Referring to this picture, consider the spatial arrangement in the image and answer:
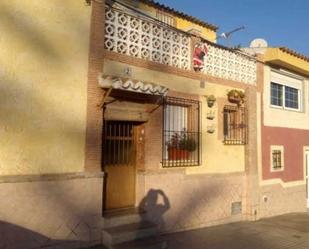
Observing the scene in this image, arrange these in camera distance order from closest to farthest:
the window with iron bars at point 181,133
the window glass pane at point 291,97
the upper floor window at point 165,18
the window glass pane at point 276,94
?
1. the window with iron bars at point 181,133
2. the upper floor window at point 165,18
3. the window glass pane at point 276,94
4. the window glass pane at point 291,97

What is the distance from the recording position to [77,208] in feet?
23.4

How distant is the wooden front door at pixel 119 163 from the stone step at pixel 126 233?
65 centimetres

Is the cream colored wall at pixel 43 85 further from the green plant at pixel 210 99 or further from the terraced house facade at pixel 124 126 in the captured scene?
the green plant at pixel 210 99

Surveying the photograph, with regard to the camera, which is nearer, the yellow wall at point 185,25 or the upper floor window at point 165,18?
the yellow wall at point 185,25

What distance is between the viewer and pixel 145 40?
28.6 feet

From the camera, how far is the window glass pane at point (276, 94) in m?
13.1

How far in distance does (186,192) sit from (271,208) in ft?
14.7

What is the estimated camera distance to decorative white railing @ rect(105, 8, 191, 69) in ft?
26.6

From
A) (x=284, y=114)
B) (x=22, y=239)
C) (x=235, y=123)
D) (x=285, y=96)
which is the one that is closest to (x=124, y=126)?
(x=22, y=239)

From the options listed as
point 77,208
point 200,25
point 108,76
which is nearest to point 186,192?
point 77,208

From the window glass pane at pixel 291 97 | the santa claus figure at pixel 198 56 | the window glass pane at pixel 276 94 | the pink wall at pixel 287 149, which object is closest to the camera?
the santa claus figure at pixel 198 56

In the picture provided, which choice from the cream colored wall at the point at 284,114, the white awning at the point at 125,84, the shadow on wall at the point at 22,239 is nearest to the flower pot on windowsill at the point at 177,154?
the white awning at the point at 125,84

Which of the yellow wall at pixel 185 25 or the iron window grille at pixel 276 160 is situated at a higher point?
the yellow wall at pixel 185 25

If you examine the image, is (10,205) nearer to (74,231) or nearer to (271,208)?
(74,231)
